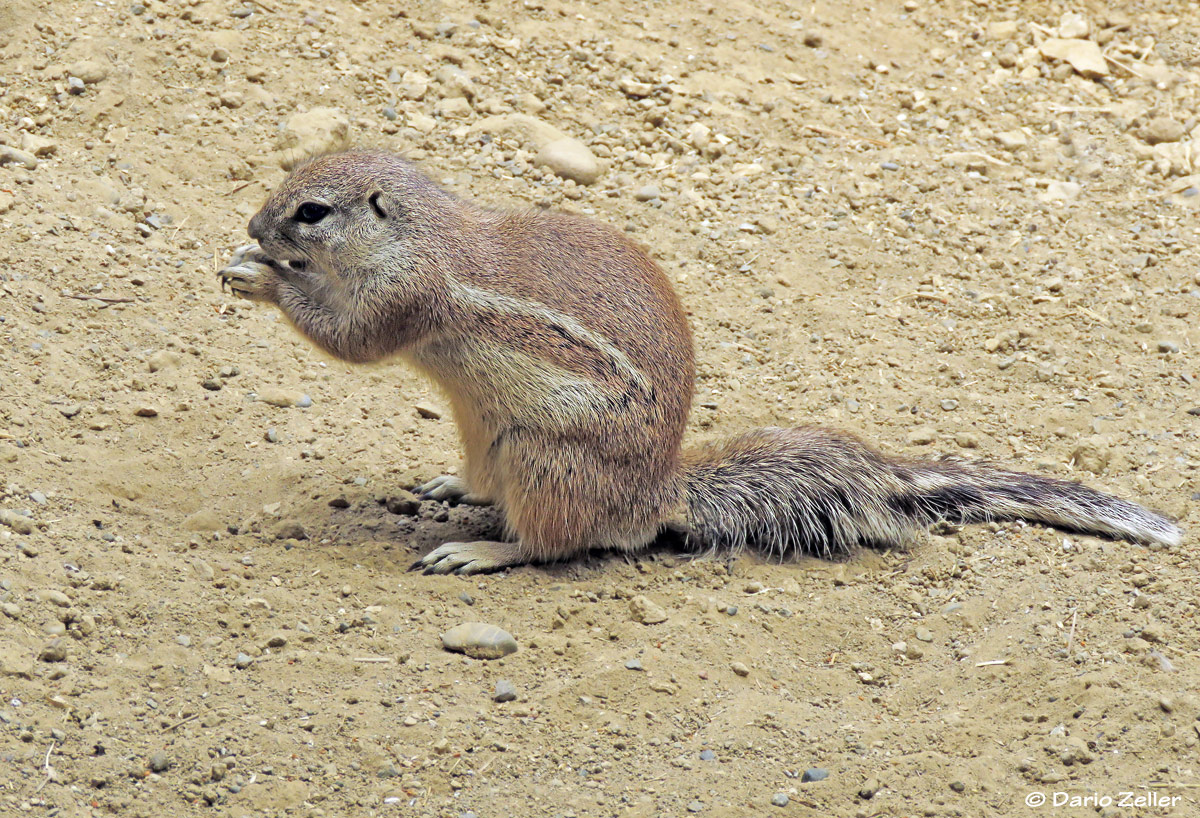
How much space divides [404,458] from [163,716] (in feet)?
7.15

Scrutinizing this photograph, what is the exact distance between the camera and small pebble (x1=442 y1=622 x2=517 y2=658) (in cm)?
430

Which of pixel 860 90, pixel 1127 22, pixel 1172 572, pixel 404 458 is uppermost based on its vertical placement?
pixel 1127 22

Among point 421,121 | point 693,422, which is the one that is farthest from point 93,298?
point 693,422

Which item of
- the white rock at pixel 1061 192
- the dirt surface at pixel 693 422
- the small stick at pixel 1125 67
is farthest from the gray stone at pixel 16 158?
the small stick at pixel 1125 67

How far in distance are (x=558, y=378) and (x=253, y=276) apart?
1.37m

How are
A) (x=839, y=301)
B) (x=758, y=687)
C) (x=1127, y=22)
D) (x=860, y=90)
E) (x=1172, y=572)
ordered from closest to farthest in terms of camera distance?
1. (x=758, y=687)
2. (x=1172, y=572)
3. (x=839, y=301)
4. (x=860, y=90)
5. (x=1127, y=22)

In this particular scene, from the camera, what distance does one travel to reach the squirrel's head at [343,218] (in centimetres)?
490

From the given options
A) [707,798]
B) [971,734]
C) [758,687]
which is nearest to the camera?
[707,798]

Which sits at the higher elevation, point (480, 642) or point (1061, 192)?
point (1061, 192)

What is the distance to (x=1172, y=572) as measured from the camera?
472 centimetres

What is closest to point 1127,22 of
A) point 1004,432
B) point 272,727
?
point 1004,432

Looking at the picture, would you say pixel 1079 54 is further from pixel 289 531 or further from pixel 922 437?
pixel 289 531

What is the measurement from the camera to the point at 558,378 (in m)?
4.79

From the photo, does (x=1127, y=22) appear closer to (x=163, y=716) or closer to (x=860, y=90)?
(x=860, y=90)
